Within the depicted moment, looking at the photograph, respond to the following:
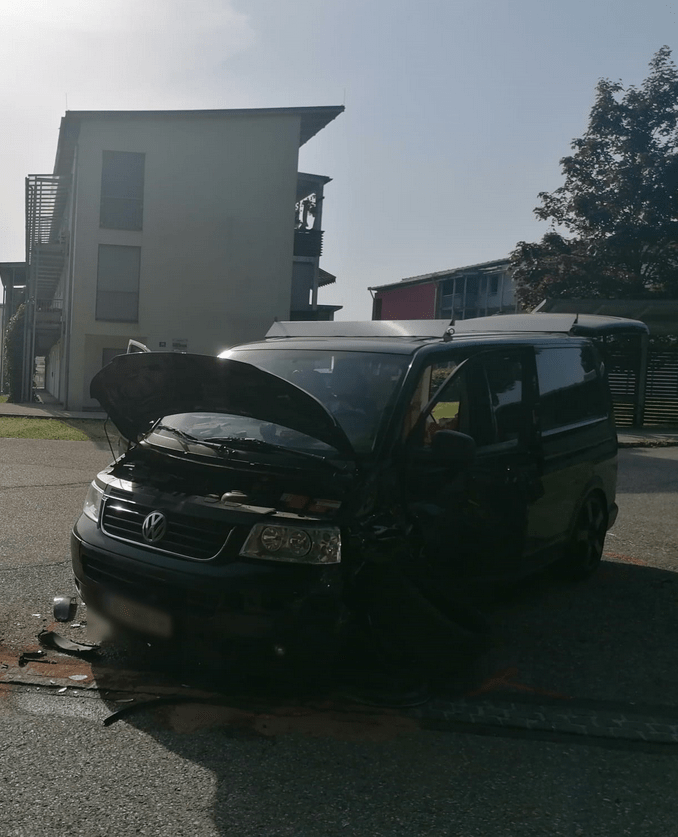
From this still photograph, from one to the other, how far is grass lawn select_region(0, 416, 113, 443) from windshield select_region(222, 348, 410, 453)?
1152 centimetres

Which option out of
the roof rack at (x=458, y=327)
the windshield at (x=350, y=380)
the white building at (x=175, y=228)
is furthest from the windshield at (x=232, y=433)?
the white building at (x=175, y=228)

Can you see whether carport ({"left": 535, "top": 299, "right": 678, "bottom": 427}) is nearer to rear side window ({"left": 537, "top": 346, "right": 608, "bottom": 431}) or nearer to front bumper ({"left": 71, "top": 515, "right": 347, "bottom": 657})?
rear side window ({"left": 537, "top": 346, "right": 608, "bottom": 431})

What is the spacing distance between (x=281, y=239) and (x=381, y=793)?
27.4 meters

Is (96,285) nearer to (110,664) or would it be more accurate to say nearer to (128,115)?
(128,115)

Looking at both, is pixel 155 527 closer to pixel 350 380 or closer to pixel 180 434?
pixel 180 434

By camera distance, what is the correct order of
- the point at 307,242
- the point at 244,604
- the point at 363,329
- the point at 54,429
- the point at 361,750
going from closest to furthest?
the point at 361,750
the point at 244,604
the point at 363,329
the point at 54,429
the point at 307,242

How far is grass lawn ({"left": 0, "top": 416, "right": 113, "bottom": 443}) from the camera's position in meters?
17.0

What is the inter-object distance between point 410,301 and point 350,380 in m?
60.1

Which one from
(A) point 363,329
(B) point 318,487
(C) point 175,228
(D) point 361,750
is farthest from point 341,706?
(C) point 175,228

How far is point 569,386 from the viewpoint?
21.2 ft

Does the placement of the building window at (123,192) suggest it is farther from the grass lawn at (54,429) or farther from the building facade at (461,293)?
the building facade at (461,293)

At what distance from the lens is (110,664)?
4.59 metres

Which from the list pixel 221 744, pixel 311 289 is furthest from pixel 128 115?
pixel 221 744

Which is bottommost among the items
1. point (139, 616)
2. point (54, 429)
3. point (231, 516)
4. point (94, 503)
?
point (54, 429)
